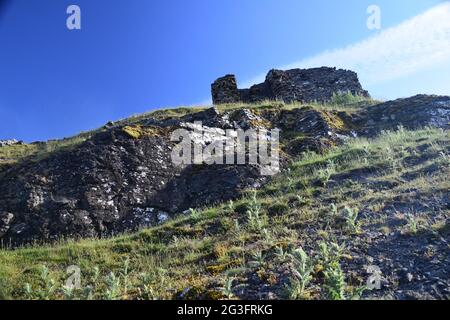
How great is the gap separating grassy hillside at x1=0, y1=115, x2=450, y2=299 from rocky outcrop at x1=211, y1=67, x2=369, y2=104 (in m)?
17.3

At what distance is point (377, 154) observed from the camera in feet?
61.5

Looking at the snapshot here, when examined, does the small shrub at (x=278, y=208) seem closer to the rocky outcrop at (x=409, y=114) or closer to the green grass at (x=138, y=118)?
the green grass at (x=138, y=118)

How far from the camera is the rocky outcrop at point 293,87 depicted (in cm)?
3525

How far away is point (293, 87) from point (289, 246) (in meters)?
26.2

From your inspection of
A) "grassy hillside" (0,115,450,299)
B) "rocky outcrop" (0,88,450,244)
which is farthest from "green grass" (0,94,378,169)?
"grassy hillside" (0,115,450,299)

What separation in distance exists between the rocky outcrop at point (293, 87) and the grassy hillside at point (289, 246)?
17.3 meters

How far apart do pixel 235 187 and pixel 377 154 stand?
5.79 metres

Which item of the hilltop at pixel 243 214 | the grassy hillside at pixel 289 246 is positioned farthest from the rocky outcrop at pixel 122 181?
the grassy hillside at pixel 289 246

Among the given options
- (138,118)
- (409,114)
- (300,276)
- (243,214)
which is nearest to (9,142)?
(138,118)

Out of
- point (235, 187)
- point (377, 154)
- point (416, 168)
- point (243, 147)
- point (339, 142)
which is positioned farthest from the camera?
point (339, 142)

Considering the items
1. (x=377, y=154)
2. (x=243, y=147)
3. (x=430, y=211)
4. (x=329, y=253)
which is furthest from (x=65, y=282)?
(x=377, y=154)

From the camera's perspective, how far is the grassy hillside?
910 centimetres

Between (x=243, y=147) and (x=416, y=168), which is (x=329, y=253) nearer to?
(x=416, y=168)
